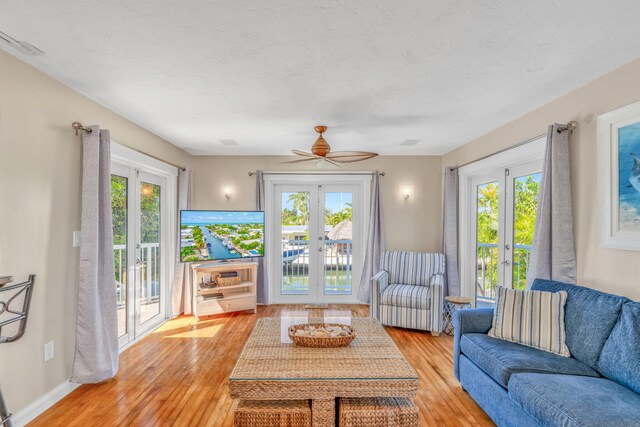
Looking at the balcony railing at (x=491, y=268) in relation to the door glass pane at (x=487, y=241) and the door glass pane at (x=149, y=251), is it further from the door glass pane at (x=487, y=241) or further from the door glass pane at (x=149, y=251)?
the door glass pane at (x=149, y=251)

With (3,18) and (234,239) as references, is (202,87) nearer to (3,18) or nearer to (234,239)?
(3,18)

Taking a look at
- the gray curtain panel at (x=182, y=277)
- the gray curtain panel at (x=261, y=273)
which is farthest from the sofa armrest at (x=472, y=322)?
the gray curtain panel at (x=182, y=277)

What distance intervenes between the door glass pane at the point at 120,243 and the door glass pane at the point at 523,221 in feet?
13.5

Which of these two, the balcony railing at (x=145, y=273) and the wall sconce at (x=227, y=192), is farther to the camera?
the wall sconce at (x=227, y=192)

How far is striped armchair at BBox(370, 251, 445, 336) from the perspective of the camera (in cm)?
410

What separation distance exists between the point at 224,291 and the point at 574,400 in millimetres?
4162

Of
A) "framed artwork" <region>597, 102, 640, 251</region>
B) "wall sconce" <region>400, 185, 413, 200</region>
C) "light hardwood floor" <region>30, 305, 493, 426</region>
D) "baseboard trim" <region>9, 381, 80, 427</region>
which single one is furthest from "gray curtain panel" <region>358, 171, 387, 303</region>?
"baseboard trim" <region>9, 381, 80, 427</region>

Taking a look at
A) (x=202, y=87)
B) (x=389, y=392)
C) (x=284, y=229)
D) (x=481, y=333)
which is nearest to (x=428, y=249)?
(x=284, y=229)

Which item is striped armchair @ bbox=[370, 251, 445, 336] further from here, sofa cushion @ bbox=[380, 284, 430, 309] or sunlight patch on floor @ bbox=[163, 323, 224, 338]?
sunlight patch on floor @ bbox=[163, 323, 224, 338]

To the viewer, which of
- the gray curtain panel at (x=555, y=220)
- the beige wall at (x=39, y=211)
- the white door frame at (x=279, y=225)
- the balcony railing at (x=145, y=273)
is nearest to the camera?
the beige wall at (x=39, y=211)

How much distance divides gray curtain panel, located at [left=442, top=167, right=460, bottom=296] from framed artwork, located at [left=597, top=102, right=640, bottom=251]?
241cm

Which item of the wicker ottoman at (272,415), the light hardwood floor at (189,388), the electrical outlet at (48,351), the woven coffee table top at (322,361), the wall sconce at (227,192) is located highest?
the wall sconce at (227,192)

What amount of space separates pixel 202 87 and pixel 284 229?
3.09 m

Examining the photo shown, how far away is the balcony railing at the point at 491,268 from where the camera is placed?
3678 millimetres
